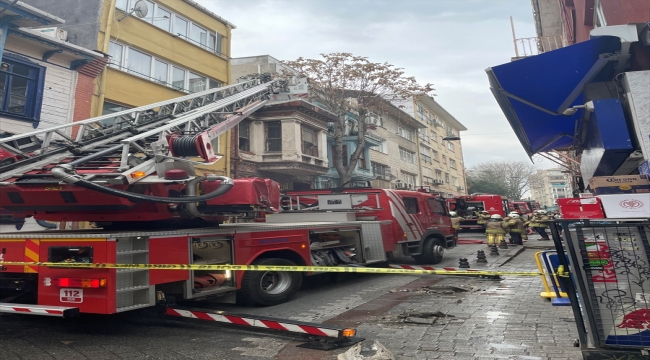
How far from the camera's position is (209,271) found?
5.77 m

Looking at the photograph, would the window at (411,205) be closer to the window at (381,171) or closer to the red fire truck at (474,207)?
the red fire truck at (474,207)

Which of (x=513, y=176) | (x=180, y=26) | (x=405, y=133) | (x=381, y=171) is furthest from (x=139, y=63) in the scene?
(x=513, y=176)

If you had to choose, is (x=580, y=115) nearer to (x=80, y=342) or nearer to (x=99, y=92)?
(x=80, y=342)

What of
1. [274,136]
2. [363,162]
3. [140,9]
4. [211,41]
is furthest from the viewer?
[363,162]

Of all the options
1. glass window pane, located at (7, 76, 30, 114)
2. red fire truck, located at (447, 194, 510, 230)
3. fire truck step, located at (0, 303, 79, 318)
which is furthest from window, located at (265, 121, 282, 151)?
fire truck step, located at (0, 303, 79, 318)

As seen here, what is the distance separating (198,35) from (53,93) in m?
8.35

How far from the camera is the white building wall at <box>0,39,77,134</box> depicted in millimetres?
11195

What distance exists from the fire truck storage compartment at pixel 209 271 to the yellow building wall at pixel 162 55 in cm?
726

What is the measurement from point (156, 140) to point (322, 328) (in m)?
3.97

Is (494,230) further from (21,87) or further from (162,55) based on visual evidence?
(21,87)

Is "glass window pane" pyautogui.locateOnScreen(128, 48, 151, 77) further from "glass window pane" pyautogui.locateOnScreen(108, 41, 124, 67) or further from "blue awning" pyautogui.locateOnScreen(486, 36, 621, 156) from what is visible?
"blue awning" pyautogui.locateOnScreen(486, 36, 621, 156)

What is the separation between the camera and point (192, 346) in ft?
14.7

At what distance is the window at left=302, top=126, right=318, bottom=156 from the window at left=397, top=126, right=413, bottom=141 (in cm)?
1694

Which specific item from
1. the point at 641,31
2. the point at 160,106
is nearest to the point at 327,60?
the point at 160,106
